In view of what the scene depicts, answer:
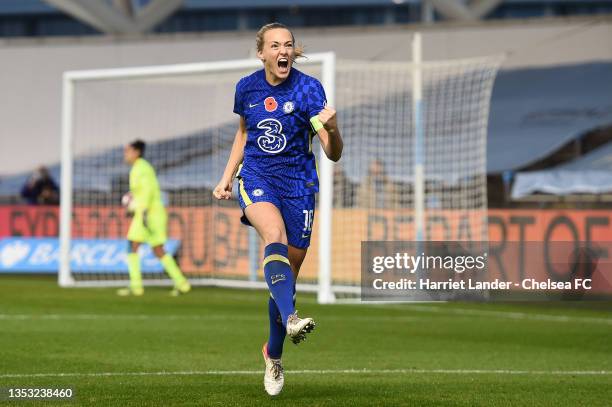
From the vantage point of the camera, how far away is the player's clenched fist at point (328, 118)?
6.64 m

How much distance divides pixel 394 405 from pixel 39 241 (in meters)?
16.8

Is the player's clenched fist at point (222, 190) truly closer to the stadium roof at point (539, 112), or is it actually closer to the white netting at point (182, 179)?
the white netting at point (182, 179)

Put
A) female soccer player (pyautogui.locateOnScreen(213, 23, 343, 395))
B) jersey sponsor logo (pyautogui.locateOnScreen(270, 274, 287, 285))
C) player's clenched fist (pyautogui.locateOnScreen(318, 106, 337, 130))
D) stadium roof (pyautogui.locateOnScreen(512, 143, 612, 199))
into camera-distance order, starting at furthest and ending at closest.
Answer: stadium roof (pyautogui.locateOnScreen(512, 143, 612, 199)) < female soccer player (pyautogui.locateOnScreen(213, 23, 343, 395)) < jersey sponsor logo (pyautogui.locateOnScreen(270, 274, 287, 285)) < player's clenched fist (pyautogui.locateOnScreen(318, 106, 337, 130))

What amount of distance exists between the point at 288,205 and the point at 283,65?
0.79m

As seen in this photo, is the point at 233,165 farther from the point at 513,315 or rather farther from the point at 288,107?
the point at 513,315

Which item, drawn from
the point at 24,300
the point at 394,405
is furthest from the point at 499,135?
the point at 394,405

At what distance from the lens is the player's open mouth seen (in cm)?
702

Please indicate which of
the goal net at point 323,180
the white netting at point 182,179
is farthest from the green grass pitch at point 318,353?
the white netting at point 182,179

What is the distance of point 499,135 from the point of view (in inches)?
1208

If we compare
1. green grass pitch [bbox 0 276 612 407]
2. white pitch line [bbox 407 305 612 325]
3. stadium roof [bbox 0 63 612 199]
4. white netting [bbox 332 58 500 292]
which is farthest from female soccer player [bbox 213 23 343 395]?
stadium roof [bbox 0 63 612 199]

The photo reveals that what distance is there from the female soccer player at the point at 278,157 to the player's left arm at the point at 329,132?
1 cm

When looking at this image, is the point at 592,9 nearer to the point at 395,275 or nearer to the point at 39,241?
the point at 39,241

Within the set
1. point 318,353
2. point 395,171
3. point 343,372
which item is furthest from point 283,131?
point 395,171

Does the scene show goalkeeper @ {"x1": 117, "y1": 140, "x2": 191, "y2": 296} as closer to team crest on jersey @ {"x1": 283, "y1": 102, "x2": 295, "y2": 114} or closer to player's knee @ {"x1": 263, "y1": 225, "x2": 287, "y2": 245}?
team crest on jersey @ {"x1": 283, "y1": 102, "x2": 295, "y2": 114}
